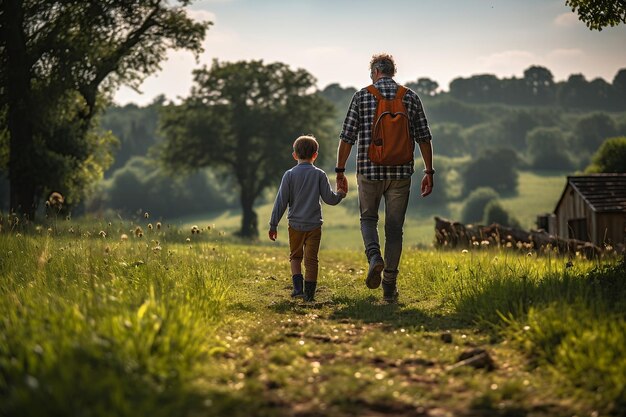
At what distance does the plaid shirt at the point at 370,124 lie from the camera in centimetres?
745

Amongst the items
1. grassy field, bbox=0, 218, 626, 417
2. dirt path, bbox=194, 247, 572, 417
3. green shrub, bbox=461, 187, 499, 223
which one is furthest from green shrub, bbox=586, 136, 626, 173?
green shrub, bbox=461, 187, 499, 223

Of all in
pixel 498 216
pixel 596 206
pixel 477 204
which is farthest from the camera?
pixel 477 204

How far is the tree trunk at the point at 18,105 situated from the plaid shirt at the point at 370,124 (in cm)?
1378

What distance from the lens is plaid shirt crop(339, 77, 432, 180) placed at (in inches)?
293

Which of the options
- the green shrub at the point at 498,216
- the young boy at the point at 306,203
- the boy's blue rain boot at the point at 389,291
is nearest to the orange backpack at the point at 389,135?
the young boy at the point at 306,203

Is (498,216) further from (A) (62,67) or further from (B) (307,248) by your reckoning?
(B) (307,248)

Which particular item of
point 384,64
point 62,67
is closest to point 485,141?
point 62,67

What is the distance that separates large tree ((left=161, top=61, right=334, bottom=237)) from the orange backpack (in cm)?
3543

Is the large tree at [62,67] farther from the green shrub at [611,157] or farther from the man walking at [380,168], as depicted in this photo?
the green shrub at [611,157]

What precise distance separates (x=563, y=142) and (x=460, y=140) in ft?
114

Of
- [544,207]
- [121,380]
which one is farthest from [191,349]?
[544,207]

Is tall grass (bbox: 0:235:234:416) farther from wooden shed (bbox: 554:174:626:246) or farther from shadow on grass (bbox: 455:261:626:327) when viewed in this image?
wooden shed (bbox: 554:174:626:246)

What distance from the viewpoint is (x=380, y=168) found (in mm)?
7453

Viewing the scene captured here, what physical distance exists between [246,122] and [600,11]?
3515 cm
